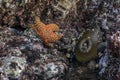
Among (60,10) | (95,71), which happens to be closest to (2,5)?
(60,10)

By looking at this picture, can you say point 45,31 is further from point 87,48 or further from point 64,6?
point 87,48

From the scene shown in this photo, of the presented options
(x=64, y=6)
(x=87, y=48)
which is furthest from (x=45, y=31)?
(x=87, y=48)

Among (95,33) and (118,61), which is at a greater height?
(95,33)

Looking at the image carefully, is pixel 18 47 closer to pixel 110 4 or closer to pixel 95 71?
pixel 95 71

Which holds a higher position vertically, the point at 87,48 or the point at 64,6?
the point at 64,6

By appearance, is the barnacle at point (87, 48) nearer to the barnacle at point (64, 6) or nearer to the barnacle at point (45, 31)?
the barnacle at point (45, 31)

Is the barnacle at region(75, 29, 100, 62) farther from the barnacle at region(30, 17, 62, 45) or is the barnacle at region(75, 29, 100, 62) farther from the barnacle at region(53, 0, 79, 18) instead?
the barnacle at region(53, 0, 79, 18)

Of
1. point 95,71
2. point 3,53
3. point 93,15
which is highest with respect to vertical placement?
point 93,15
